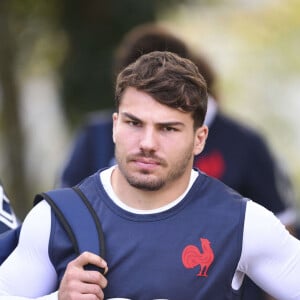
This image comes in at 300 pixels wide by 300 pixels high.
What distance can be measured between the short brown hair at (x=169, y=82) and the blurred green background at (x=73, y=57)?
6083 millimetres

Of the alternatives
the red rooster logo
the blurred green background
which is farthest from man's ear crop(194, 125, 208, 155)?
the blurred green background

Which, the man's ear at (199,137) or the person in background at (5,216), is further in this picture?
the person in background at (5,216)

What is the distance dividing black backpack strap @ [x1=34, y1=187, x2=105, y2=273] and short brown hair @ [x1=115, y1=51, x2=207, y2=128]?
0.36 metres

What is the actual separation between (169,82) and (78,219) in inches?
21.3

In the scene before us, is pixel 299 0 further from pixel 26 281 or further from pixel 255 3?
pixel 26 281

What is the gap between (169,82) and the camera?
12.7ft

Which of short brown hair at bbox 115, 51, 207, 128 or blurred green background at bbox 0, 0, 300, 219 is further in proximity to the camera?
blurred green background at bbox 0, 0, 300, 219

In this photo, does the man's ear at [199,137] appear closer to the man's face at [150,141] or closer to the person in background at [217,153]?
the man's face at [150,141]

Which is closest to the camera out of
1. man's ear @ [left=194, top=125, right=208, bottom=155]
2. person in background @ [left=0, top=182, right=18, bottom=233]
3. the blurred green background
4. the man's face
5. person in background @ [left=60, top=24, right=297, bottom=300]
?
the man's face

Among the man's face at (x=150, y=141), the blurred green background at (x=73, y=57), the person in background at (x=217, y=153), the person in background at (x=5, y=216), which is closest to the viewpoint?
the man's face at (x=150, y=141)

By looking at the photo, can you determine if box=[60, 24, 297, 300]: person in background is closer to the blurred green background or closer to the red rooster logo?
the red rooster logo

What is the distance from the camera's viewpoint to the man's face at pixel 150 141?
150 inches

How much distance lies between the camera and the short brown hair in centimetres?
385

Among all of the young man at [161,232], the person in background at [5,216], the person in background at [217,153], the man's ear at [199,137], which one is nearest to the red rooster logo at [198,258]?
the young man at [161,232]
